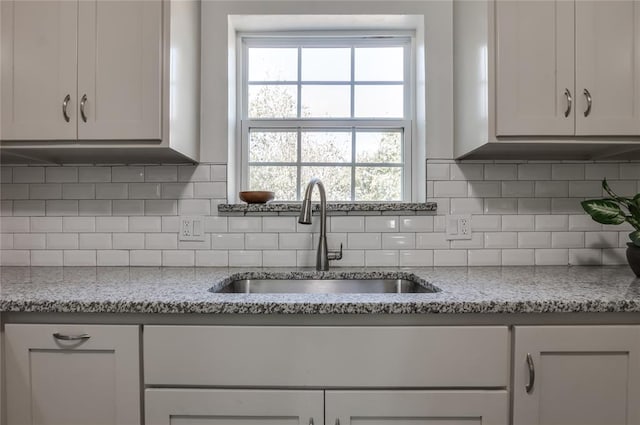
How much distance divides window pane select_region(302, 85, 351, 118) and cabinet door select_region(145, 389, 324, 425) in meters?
1.34

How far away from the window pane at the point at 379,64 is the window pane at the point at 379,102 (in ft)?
0.18

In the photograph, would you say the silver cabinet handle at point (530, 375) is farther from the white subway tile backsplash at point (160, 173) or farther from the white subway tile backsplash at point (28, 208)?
the white subway tile backsplash at point (28, 208)

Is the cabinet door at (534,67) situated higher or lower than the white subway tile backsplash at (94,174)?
higher

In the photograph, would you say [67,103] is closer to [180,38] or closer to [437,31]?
[180,38]

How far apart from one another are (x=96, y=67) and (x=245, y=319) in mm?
1099

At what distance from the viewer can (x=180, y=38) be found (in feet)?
4.75

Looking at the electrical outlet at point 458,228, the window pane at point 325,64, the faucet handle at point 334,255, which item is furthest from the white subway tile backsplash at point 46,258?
the electrical outlet at point 458,228

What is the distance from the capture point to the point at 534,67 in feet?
4.39

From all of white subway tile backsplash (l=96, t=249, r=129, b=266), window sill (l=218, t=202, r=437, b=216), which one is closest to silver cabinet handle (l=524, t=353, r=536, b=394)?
window sill (l=218, t=202, r=437, b=216)

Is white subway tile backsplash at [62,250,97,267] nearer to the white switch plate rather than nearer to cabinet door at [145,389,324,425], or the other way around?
the white switch plate

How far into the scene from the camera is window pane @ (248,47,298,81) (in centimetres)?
188

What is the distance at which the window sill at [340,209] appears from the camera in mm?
1646

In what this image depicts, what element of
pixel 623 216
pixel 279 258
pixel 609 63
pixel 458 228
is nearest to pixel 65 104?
pixel 279 258

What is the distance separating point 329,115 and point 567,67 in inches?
40.3
